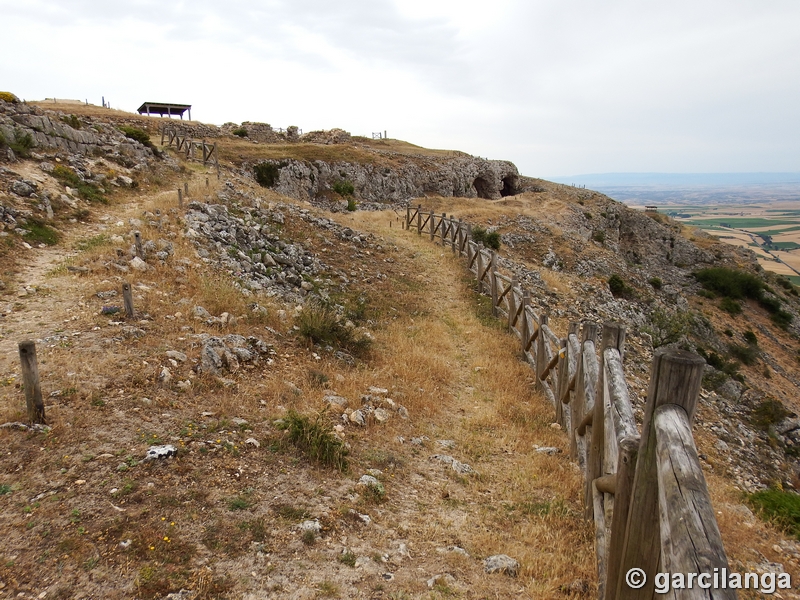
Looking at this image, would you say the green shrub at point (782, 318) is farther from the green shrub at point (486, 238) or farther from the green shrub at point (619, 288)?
the green shrub at point (486, 238)

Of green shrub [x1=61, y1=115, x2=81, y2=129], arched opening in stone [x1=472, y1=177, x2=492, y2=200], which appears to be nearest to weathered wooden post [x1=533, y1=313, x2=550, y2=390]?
A: green shrub [x1=61, y1=115, x2=81, y2=129]

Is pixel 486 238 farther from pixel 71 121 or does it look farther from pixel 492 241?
pixel 71 121

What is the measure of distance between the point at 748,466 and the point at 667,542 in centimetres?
1253

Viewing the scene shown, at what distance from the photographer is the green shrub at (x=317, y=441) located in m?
5.64

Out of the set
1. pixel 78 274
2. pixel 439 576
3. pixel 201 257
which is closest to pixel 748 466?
pixel 439 576

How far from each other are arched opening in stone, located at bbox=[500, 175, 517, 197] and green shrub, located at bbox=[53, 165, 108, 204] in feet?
147

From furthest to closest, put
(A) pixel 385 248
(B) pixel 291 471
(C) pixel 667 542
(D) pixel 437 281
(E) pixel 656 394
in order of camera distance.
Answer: (A) pixel 385 248 < (D) pixel 437 281 < (B) pixel 291 471 < (E) pixel 656 394 < (C) pixel 667 542

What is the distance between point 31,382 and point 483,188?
49053 mm

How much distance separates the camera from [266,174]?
102ft

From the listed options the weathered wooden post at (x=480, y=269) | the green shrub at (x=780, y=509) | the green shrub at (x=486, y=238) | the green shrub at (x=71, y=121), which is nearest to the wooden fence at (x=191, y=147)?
the green shrub at (x=71, y=121)

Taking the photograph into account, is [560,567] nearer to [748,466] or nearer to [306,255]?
[748,466]

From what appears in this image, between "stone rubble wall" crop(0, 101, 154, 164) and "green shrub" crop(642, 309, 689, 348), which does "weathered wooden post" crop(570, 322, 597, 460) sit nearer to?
"green shrub" crop(642, 309, 689, 348)

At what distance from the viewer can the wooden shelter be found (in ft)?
132

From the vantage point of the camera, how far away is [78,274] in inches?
383
